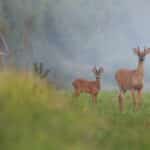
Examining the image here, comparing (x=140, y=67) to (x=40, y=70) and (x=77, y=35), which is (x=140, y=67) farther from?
(x=40, y=70)

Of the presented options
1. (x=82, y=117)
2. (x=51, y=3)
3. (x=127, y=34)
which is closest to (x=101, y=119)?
(x=82, y=117)

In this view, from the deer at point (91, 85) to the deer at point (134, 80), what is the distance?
0.40 feet

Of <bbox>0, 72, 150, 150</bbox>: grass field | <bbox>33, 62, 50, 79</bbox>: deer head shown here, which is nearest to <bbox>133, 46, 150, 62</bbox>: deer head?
<bbox>0, 72, 150, 150</bbox>: grass field

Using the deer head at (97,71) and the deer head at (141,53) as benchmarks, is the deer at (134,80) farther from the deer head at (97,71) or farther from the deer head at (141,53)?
the deer head at (97,71)

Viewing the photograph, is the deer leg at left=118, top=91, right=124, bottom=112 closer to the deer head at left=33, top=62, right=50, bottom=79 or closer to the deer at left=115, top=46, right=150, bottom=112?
the deer at left=115, top=46, right=150, bottom=112

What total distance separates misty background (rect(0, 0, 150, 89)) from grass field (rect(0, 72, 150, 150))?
0.15 m

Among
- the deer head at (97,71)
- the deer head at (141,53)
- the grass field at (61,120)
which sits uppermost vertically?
the deer head at (141,53)

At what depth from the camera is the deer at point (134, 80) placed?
3.37 m

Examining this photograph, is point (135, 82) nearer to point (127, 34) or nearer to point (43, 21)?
point (127, 34)

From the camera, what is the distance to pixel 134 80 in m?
3.46

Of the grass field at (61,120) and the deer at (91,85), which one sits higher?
the deer at (91,85)

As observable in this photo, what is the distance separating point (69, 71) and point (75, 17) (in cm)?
35

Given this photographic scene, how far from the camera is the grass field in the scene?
2.95 m

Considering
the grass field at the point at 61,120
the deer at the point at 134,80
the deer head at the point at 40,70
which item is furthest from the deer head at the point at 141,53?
the deer head at the point at 40,70
